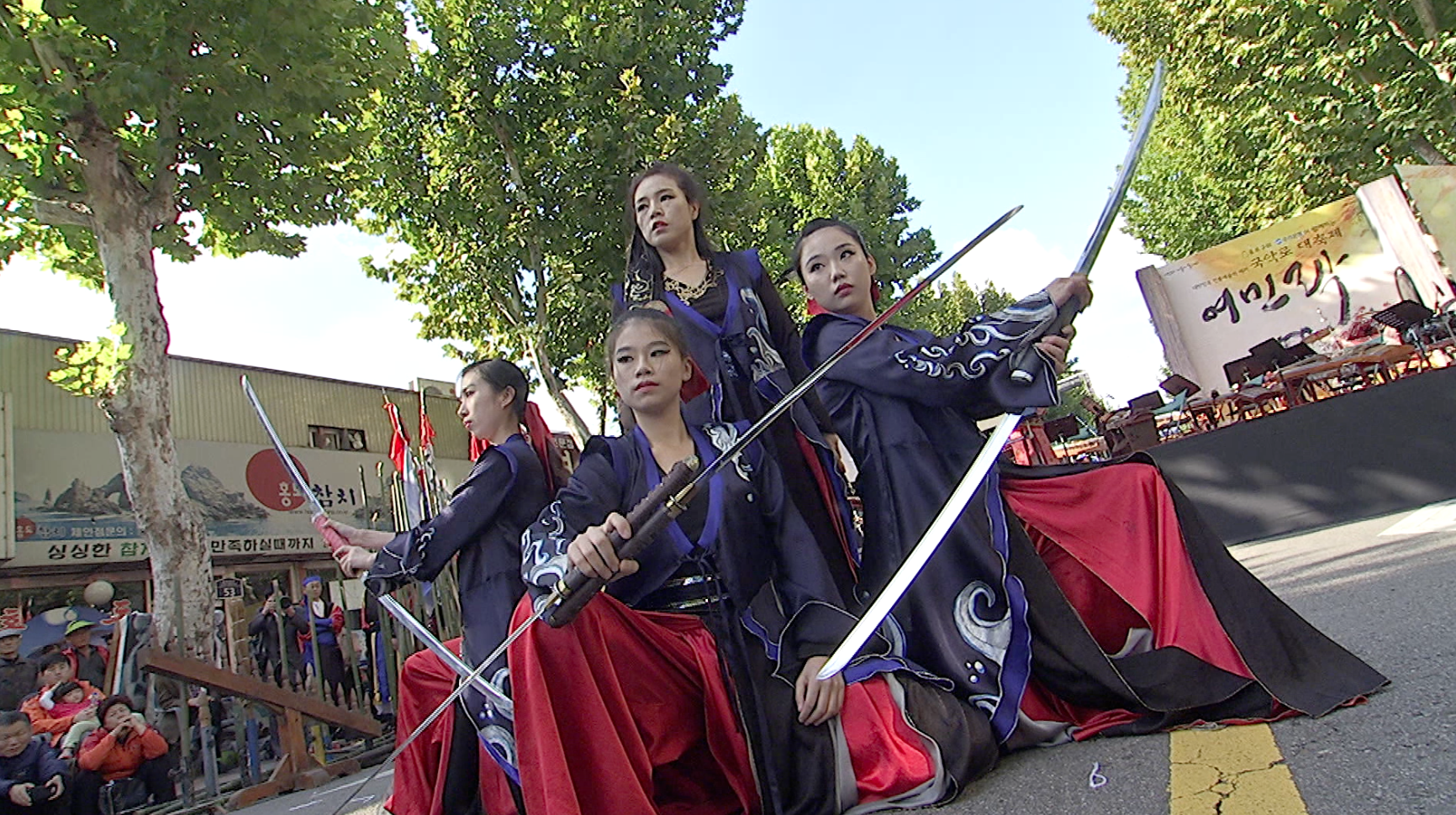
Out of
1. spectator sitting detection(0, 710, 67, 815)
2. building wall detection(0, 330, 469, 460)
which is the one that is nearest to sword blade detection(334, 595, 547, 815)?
spectator sitting detection(0, 710, 67, 815)

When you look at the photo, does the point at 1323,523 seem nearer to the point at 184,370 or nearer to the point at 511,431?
the point at 511,431

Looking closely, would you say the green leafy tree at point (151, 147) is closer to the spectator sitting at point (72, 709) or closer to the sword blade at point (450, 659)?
the spectator sitting at point (72, 709)

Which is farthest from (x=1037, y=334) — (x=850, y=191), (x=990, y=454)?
(x=850, y=191)

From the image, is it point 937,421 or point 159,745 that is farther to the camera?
point 159,745

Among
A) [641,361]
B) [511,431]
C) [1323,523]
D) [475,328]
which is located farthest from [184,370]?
[1323,523]

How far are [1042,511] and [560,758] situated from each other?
A: 1295 millimetres

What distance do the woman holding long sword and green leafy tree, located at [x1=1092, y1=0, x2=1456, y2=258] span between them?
11405 millimetres

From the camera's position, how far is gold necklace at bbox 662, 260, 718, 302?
2752mm

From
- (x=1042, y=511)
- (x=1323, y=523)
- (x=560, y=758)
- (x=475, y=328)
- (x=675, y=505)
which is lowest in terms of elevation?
(x=1323, y=523)

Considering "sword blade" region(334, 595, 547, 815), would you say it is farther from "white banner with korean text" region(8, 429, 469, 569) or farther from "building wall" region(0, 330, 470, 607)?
"building wall" region(0, 330, 470, 607)

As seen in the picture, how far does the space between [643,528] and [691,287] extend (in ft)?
4.44

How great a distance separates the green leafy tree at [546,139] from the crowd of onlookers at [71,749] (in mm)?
6157

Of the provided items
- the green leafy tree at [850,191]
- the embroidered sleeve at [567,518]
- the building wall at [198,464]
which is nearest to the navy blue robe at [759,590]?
the embroidered sleeve at [567,518]

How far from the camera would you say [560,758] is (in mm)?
1502
